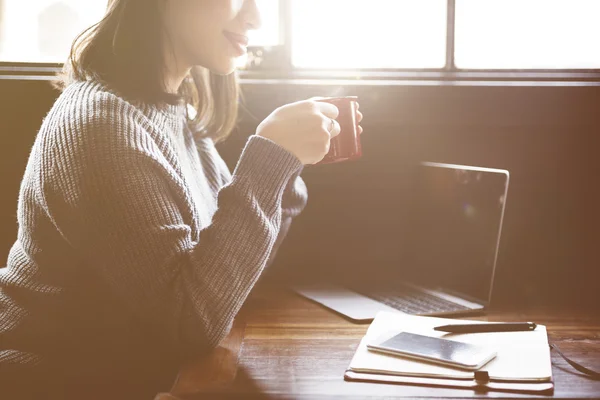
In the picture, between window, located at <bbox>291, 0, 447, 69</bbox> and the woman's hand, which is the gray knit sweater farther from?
window, located at <bbox>291, 0, 447, 69</bbox>

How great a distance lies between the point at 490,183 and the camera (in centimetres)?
149

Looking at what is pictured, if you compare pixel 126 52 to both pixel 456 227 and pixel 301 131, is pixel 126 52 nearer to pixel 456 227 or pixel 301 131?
pixel 301 131

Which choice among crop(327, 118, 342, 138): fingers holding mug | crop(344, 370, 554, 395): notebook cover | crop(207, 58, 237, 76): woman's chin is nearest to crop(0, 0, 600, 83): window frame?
crop(207, 58, 237, 76): woman's chin

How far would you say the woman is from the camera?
1043 millimetres

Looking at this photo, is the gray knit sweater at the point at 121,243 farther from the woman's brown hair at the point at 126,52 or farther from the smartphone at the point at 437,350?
the smartphone at the point at 437,350

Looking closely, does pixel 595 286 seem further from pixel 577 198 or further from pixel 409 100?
pixel 409 100

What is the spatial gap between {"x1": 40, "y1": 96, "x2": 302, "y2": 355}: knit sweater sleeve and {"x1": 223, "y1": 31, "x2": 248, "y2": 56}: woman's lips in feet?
0.96

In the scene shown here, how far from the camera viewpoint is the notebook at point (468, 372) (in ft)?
3.07

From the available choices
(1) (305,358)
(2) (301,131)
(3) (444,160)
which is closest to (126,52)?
(2) (301,131)

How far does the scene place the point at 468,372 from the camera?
95 cm

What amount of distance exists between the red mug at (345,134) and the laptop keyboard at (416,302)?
333 millimetres

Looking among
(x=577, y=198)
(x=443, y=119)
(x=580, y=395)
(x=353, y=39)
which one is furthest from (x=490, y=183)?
(x=580, y=395)

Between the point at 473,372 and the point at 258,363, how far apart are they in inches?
12.5

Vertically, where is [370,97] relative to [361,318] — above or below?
above
